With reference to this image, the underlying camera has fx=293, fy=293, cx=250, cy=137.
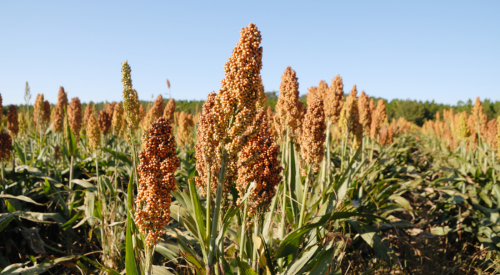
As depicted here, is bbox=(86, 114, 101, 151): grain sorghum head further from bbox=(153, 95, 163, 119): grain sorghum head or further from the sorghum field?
bbox=(153, 95, 163, 119): grain sorghum head

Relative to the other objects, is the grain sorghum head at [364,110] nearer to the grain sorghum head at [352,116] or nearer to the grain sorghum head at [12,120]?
the grain sorghum head at [352,116]

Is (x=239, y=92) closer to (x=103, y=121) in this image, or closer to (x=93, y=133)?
(x=93, y=133)

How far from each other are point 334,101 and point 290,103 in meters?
1.68

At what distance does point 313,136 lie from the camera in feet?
10.3

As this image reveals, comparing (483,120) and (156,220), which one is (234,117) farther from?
(483,120)

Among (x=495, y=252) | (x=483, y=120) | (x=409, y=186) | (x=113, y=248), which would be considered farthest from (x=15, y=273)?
(x=483, y=120)

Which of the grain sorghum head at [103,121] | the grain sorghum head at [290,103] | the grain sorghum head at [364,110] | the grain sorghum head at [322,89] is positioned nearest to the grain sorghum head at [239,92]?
the grain sorghum head at [290,103]

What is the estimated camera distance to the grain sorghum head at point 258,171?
1.95 metres

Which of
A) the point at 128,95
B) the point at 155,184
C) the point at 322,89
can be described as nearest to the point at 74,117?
the point at 128,95

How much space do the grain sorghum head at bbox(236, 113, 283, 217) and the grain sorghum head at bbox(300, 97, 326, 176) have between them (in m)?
1.00

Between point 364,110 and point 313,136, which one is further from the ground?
point 364,110

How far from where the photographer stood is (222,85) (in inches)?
66.2

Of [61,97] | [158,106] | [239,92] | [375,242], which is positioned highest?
[61,97]

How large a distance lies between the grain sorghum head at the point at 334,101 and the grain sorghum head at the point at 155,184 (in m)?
3.79
